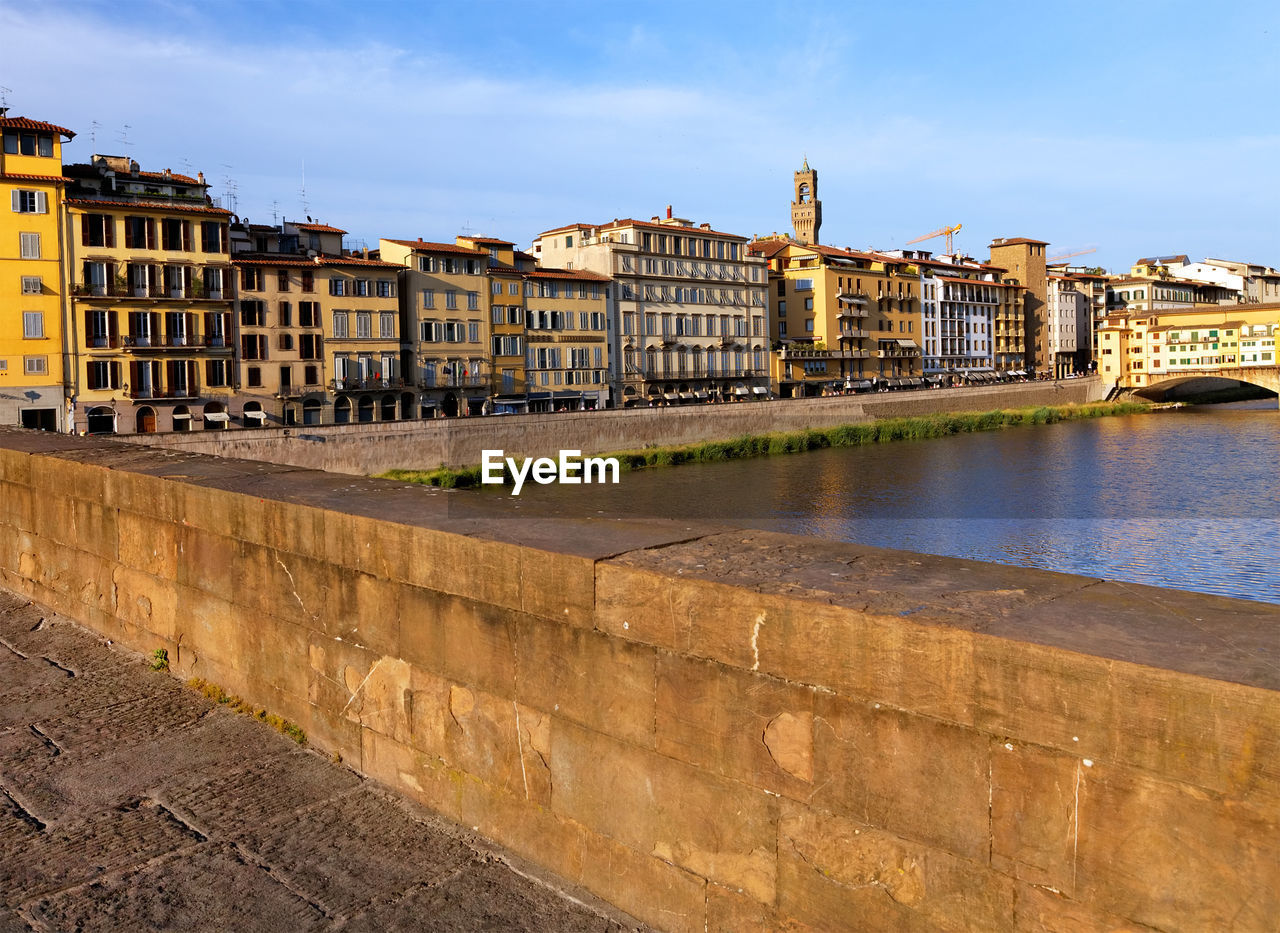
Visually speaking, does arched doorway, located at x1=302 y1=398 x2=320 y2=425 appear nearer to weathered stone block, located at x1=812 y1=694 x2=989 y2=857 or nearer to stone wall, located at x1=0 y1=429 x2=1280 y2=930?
stone wall, located at x1=0 y1=429 x2=1280 y2=930

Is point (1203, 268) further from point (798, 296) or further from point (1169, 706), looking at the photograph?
point (1169, 706)

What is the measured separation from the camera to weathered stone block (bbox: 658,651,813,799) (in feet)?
7.90

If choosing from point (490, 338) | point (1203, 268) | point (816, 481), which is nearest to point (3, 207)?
point (490, 338)

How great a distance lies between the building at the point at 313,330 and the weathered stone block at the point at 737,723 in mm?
44469

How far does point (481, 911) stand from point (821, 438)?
168ft

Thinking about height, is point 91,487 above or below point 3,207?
below

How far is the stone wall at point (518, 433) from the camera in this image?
35656mm

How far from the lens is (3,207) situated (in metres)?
39.4

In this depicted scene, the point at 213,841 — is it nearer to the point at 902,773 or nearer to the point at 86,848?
the point at 86,848

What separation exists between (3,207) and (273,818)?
43455mm

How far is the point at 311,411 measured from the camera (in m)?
47.0

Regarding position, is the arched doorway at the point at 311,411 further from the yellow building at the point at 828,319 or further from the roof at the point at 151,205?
the yellow building at the point at 828,319

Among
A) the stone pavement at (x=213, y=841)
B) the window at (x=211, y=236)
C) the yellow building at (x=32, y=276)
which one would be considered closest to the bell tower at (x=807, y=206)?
the window at (x=211, y=236)

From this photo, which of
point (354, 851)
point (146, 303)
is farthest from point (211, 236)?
point (354, 851)
